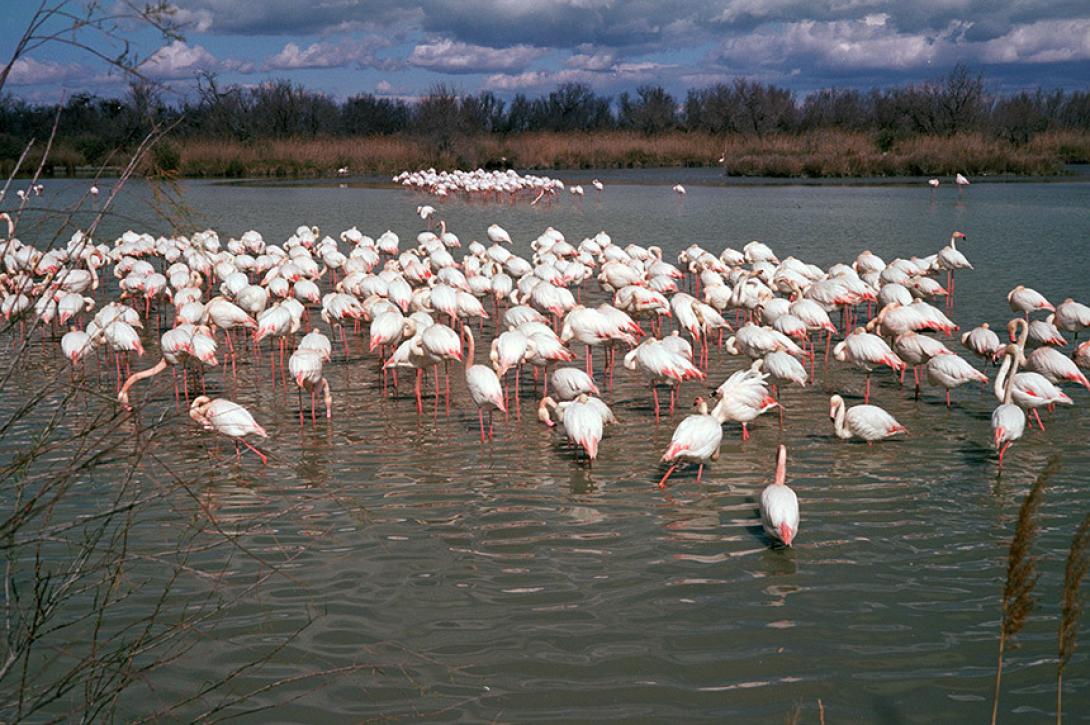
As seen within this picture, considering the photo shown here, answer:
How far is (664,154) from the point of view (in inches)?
1852

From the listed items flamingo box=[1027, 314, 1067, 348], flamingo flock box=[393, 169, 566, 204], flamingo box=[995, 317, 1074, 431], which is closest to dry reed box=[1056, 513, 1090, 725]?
flamingo box=[995, 317, 1074, 431]

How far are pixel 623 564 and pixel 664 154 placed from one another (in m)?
43.6

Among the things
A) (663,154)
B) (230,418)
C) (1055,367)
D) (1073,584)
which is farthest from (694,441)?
(663,154)

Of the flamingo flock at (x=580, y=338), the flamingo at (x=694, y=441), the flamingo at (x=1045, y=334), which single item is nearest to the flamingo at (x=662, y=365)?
the flamingo flock at (x=580, y=338)

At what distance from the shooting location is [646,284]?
1202cm

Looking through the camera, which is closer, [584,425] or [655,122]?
[584,425]

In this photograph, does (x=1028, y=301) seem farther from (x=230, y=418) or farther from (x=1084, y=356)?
(x=230, y=418)

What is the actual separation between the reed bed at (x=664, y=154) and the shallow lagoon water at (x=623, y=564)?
32.0 meters

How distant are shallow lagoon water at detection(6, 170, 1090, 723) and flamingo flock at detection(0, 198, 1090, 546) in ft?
0.82

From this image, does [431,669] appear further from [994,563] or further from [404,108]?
[404,108]

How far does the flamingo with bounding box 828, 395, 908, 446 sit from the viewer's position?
705 cm

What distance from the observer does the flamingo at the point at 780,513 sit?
5.20m

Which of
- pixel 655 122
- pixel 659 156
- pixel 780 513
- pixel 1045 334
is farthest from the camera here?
pixel 655 122

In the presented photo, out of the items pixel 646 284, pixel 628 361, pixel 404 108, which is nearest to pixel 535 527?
pixel 628 361
